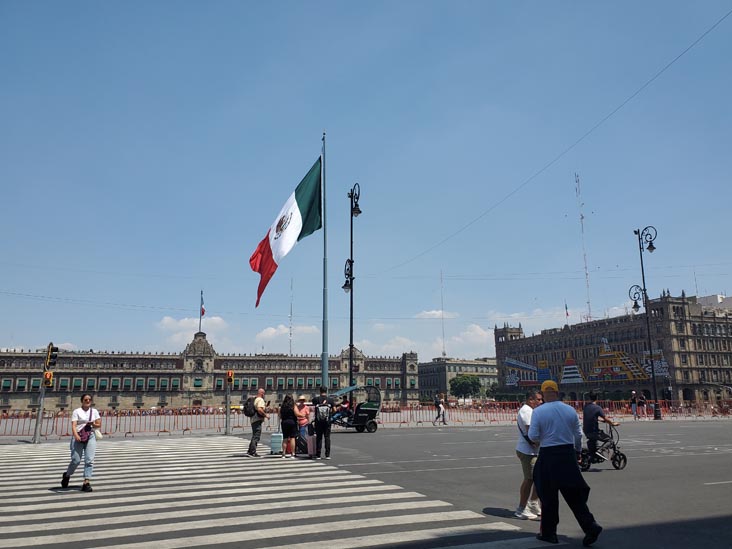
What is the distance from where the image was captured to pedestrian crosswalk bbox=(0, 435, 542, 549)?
6.36 meters

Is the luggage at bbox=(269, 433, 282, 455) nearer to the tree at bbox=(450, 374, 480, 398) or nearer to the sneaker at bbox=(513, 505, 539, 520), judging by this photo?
the sneaker at bbox=(513, 505, 539, 520)

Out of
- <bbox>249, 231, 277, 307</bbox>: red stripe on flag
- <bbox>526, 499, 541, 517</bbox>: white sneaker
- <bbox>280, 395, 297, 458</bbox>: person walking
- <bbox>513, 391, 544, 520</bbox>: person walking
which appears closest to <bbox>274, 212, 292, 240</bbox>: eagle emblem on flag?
<bbox>249, 231, 277, 307</bbox>: red stripe on flag

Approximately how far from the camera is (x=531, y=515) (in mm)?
7543

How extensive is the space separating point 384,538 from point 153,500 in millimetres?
4420

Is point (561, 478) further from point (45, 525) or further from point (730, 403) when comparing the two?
point (730, 403)

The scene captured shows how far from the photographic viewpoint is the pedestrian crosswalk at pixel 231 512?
6355 mm

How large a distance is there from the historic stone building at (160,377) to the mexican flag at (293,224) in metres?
76.4

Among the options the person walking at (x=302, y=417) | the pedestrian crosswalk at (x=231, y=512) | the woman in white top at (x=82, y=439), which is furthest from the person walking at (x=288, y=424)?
the woman in white top at (x=82, y=439)

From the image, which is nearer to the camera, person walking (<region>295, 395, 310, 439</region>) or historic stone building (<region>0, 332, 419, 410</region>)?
person walking (<region>295, 395, 310, 439</region>)

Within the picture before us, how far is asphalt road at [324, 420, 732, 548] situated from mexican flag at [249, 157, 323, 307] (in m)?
7.04

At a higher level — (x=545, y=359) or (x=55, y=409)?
(x=545, y=359)

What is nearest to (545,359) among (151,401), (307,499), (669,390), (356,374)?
(669,390)

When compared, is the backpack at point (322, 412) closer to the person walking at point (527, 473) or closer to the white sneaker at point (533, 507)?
the person walking at point (527, 473)

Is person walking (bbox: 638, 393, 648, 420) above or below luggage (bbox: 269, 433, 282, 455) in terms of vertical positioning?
below
